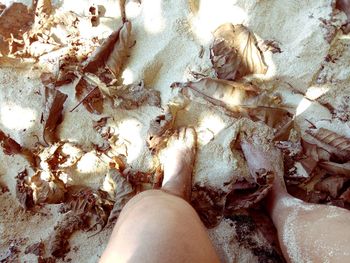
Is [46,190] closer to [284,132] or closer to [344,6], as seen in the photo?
[284,132]

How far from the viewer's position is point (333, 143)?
159 centimetres

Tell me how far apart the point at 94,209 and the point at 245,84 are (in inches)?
29.6

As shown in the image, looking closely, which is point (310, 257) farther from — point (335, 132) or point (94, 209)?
point (94, 209)

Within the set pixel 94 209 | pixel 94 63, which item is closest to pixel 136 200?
pixel 94 209

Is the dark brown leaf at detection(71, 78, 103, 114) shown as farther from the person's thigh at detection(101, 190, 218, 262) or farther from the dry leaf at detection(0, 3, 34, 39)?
the person's thigh at detection(101, 190, 218, 262)

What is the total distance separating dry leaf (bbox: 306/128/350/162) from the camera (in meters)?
1.56

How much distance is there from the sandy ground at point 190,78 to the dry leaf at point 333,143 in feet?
0.16

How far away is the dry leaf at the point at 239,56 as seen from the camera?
5.54ft

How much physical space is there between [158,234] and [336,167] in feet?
2.62

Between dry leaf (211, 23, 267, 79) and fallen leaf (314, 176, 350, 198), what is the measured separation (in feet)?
1.59

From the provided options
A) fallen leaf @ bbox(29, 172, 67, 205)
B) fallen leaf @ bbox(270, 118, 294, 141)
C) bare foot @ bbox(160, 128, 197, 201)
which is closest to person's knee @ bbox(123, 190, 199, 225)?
bare foot @ bbox(160, 128, 197, 201)

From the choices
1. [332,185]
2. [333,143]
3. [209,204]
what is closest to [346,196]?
[332,185]

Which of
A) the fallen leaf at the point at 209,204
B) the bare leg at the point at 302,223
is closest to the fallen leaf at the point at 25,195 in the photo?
the fallen leaf at the point at 209,204

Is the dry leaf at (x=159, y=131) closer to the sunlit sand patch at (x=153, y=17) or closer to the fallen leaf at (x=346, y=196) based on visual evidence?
the sunlit sand patch at (x=153, y=17)
